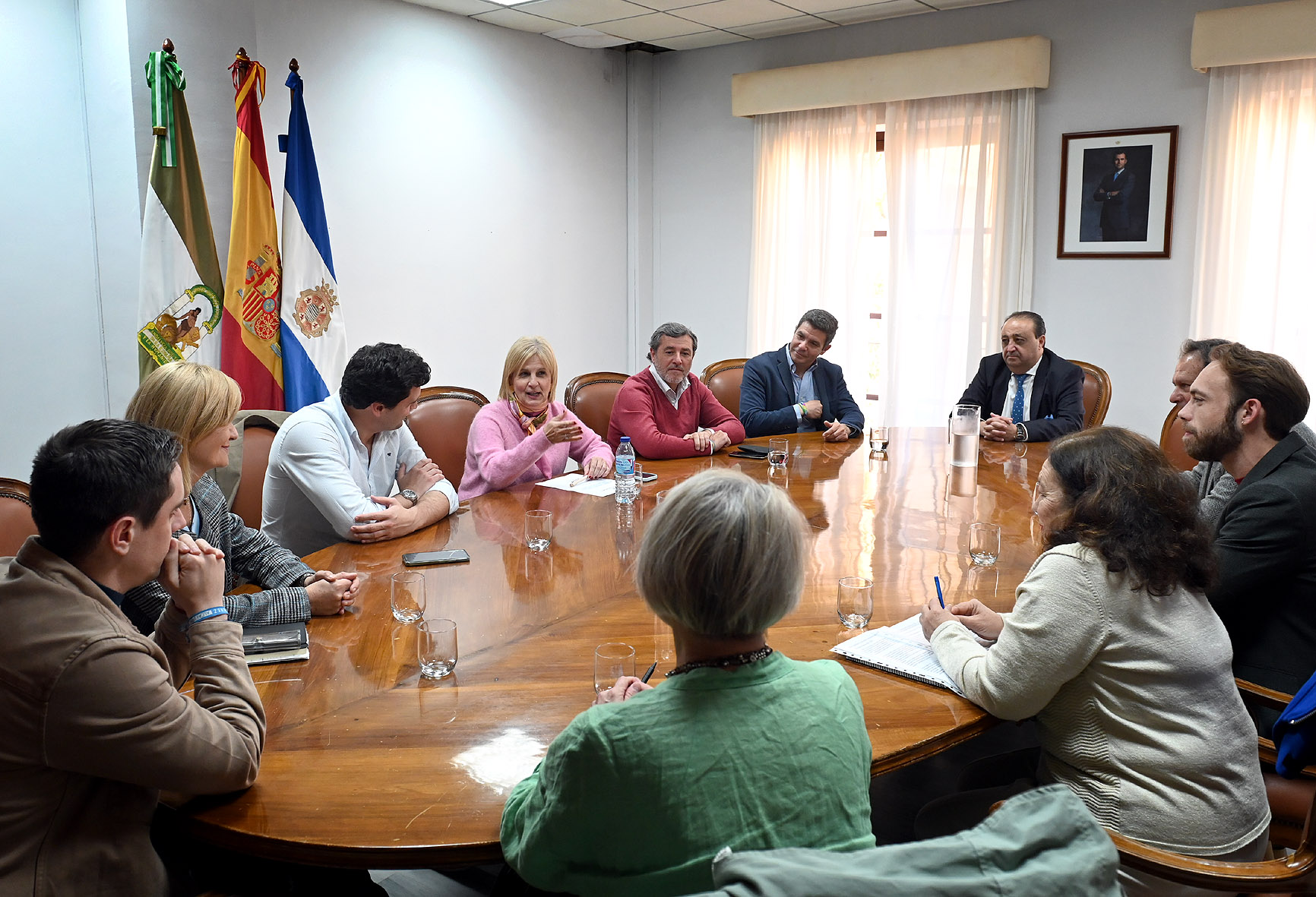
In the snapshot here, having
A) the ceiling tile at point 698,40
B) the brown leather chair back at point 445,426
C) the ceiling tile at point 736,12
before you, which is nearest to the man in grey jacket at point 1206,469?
the brown leather chair back at point 445,426

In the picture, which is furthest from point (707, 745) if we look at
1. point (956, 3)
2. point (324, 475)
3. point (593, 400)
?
point (956, 3)

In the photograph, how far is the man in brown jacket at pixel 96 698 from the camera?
1.28m

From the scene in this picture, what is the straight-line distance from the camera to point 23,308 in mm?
3967

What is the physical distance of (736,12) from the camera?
17.8ft

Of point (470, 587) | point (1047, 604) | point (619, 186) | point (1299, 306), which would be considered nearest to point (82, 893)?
point (470, 587)

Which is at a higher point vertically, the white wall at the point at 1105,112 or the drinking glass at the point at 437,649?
the white wall at the point at 1105,112

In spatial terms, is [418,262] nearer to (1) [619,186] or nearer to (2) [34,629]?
(1) [619,186]

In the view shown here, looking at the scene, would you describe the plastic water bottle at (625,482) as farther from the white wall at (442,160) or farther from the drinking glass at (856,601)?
the white wall at (442,160)

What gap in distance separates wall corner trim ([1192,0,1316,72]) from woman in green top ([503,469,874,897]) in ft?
14.8

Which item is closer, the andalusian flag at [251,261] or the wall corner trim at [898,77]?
the andalusian flag at [251,261]

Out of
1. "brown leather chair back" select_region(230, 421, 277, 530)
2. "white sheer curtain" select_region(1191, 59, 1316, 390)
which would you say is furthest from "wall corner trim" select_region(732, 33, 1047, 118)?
"brown leather chair back" select_region(230, 421, 277, 530)

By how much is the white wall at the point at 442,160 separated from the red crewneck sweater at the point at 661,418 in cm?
182

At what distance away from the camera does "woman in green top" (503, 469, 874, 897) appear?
1.15 metres

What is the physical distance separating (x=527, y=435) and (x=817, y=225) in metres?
3.19
